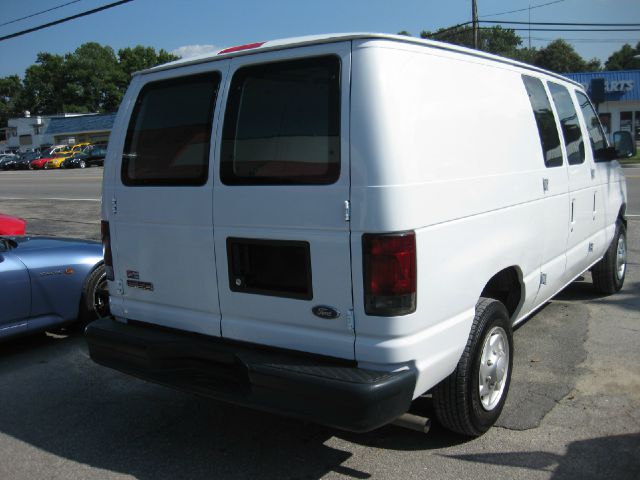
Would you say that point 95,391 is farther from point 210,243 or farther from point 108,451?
point 210,243

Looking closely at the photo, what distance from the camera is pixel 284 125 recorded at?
3.10 meters

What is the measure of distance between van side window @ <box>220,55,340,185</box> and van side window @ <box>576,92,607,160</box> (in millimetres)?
3336

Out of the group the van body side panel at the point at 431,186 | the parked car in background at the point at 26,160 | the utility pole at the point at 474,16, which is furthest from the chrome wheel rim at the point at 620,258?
the parked car in background at the point at 26,160

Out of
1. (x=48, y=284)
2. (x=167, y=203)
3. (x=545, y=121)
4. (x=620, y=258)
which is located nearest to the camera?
(x=167, y=203)

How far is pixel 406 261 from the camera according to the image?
2812 mm

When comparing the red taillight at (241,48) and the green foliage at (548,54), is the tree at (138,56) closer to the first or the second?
the green foliage at (548,54)

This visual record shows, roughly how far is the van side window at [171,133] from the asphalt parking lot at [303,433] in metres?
1.55

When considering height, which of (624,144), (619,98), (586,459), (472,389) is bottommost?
(586,459)

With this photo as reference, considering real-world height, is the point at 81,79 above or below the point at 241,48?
above

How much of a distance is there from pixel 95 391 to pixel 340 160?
2.78 m

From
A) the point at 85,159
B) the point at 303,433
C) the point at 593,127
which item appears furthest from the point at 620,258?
the point at 85,159

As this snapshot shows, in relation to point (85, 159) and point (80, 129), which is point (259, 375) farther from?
point (80, 129)

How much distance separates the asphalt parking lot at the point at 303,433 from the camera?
329 centimetres

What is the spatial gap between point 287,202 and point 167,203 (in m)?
0.87
